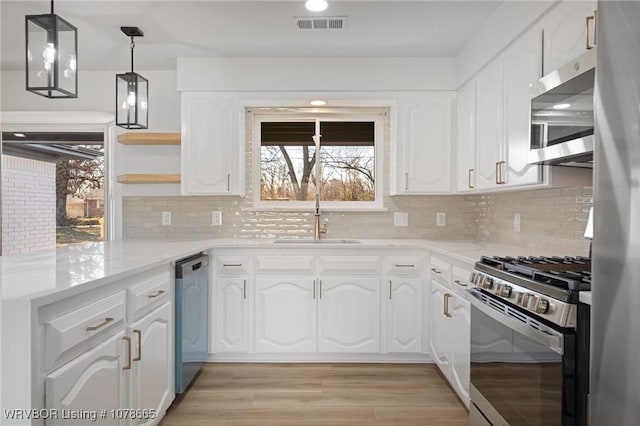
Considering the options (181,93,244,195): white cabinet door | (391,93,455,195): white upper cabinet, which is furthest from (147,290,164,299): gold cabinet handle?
(391,93,455,195): white upper cabinet

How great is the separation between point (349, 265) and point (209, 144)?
58.6 inches

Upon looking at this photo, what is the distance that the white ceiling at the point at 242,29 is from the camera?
2582mm

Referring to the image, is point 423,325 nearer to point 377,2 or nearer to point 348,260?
point 348,260

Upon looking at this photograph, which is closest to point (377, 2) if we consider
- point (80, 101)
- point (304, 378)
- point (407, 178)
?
point (407, 178)

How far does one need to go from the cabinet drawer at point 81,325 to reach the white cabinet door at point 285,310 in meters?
1.53

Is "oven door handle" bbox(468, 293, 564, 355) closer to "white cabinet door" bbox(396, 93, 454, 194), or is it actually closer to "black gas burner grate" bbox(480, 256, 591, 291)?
"black gas burner grate" bbox(480, 256, 591, 291)

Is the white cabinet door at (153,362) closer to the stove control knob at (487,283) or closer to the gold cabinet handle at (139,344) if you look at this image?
the gold cabinet handle at (139,344)

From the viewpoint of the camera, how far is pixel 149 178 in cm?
356

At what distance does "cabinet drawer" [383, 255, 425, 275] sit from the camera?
126 inches

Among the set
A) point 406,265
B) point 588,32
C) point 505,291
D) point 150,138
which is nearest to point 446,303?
point 406,265

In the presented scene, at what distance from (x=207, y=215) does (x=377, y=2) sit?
2205mm

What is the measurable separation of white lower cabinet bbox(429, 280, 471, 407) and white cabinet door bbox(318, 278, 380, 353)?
409 mm

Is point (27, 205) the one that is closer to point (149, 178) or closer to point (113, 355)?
point (149, 178)

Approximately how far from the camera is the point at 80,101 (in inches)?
149
